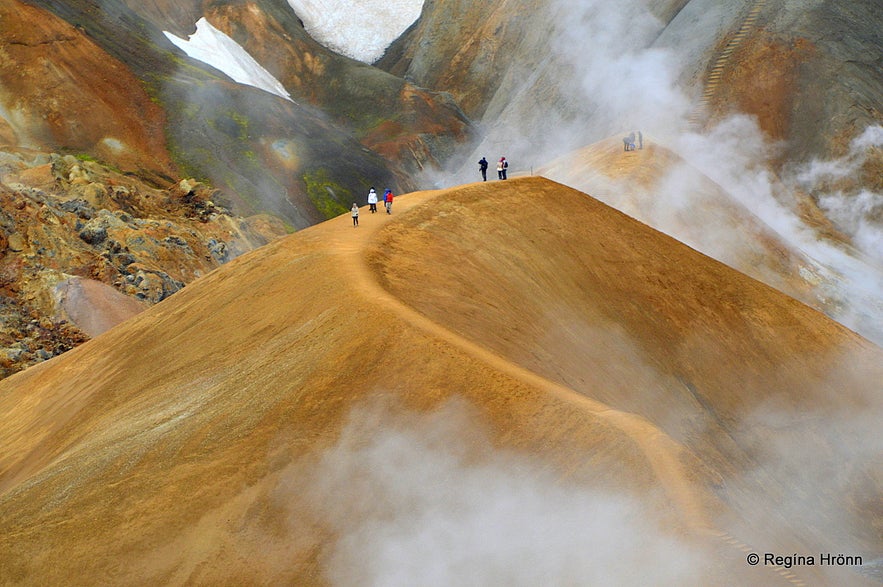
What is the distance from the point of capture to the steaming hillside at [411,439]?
15203mm

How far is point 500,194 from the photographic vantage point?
3073cm

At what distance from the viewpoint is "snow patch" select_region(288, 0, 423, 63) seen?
102 metres

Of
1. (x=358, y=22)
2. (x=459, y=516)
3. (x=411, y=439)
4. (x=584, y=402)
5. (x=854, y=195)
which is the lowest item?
(x=459, y=516)

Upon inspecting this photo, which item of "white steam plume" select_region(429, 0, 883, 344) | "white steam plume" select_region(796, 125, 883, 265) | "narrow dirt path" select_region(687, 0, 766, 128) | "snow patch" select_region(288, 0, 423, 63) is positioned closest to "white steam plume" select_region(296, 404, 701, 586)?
"white steam plume" select_region(429, 0, 883, 344)

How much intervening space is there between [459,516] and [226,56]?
72568 mm

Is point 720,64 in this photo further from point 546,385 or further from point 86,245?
point 546,385

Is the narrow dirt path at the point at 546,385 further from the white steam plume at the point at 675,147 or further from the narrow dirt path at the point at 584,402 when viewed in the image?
the white steam plume at the point at 675,147

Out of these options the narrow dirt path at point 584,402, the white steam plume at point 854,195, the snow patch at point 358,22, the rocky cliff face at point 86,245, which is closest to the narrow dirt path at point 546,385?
the narrow dirt path at point 584,402

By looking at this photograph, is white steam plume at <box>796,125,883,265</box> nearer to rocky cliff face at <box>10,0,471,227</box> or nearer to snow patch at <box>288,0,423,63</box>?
rocky cliff face at <box>10,0,471,227</box>

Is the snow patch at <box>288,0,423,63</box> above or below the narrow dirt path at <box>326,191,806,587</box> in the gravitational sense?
above

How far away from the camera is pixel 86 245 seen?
42.3 metres

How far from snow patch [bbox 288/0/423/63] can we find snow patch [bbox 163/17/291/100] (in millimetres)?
15839

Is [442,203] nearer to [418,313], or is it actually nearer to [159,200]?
[418,313]

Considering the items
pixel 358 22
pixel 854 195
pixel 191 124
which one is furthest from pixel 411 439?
pixel 358 22
